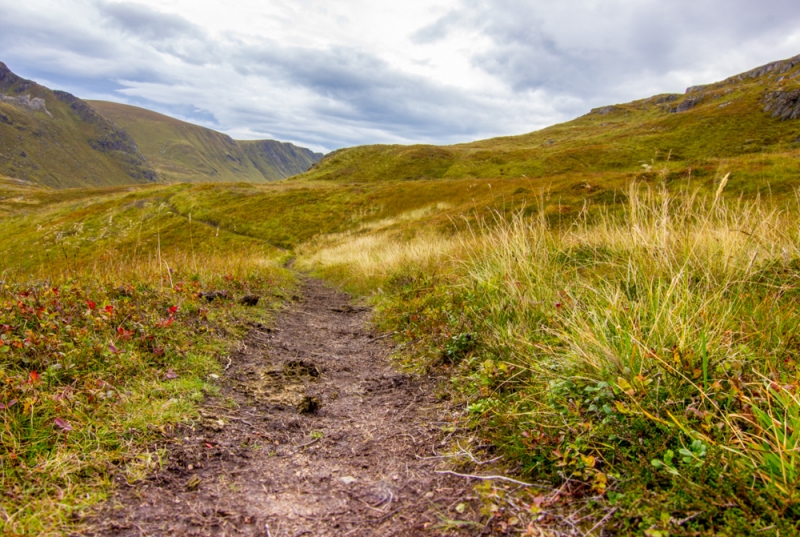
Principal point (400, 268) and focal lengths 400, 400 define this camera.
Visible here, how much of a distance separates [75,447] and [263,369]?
2.14 m

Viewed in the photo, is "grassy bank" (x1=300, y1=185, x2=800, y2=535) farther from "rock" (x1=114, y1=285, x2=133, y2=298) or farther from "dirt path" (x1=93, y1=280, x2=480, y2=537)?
"rock" (x1=114, y1=285, x2=133, y2=298)

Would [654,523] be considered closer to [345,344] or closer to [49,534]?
[49,534]

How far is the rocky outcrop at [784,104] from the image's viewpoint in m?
51.8

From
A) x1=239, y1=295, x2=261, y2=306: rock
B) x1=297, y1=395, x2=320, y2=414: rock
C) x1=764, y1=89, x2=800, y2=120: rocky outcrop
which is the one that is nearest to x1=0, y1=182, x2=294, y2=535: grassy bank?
x1=297, y1=395, x2=320, y2=414: rock

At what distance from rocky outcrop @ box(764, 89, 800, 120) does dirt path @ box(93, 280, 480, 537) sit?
72.5 meters

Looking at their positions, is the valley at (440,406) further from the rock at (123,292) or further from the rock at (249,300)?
the rock at (249,300)

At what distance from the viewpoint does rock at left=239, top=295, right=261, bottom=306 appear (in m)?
6.71

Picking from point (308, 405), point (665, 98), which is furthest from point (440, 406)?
point (665, 98)

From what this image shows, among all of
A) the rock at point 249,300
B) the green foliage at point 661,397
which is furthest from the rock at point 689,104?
the rock at point 249,300

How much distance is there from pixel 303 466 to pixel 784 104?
3017 inches

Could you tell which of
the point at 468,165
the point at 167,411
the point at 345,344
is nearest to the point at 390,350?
the point at 345,344

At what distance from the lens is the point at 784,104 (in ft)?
176

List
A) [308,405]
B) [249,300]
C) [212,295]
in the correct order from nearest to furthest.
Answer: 1. [308,405]
2. [212,295]
3. [249,300]

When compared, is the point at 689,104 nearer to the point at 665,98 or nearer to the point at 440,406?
the point at 665,98
